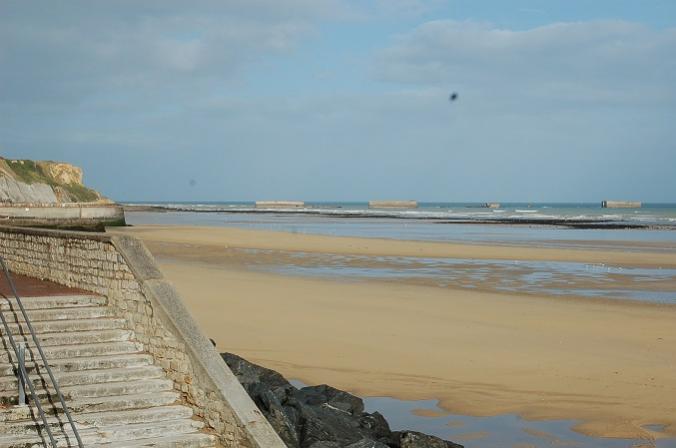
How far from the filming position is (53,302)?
31.3 feet

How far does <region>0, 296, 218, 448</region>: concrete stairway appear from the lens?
739 centimetres

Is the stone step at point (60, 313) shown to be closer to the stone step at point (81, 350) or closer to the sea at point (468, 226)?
the stone step at point (81, 350)

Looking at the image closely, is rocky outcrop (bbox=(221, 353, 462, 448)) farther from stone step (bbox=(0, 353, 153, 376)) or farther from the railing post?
the railing post

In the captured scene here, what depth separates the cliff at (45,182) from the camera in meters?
66.2

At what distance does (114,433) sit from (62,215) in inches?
1664

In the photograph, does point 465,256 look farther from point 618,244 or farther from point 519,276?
point 618,244

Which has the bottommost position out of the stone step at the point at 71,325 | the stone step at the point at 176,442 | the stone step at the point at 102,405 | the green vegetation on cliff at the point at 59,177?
the stone step at the point at 176,442

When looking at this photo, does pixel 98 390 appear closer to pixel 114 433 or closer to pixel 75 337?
pixel 114 433

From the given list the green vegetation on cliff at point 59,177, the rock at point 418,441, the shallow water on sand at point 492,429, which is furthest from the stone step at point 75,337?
the green vegetation on cliff at point 59,177

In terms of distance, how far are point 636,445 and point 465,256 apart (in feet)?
83.8

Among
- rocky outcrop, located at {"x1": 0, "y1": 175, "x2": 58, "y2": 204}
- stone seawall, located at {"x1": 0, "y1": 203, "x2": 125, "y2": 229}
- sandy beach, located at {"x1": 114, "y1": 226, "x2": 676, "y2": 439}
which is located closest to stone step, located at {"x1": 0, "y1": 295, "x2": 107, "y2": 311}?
sandy beach, located at {"x1": 114, "y1": 226, "x2": 676, "y2": 439}

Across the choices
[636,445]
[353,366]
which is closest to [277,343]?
[353,366]

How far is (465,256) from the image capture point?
3422cm

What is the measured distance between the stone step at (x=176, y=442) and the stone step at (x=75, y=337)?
1.94 m
